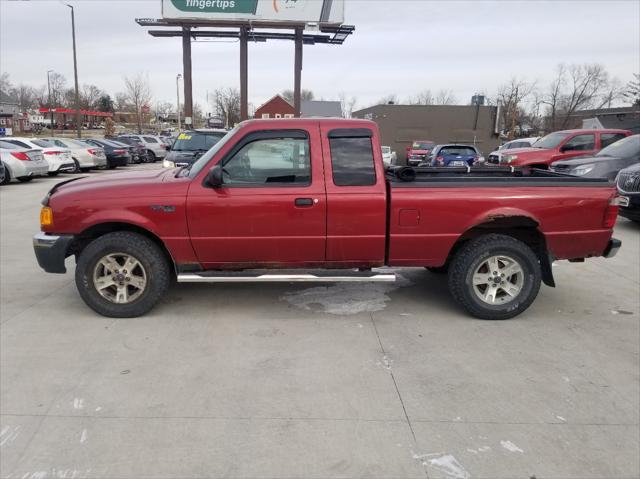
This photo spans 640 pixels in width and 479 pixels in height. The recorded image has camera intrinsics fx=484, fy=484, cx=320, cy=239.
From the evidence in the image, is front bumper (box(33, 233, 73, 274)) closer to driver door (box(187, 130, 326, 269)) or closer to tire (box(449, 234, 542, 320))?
driver door (box(187, 130, 326, 269))

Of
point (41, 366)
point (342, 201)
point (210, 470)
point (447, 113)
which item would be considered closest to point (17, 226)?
point (41, 366)

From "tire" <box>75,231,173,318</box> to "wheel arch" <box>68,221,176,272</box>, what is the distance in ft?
0.25

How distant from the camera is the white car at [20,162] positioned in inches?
610

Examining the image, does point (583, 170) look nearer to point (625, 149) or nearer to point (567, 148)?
point (625, 149)

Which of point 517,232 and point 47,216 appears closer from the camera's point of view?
point 47,216

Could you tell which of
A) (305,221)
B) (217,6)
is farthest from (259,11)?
(305,221)

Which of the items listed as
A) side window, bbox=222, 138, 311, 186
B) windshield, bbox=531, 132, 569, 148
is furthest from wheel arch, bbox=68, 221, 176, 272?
windshield, bbox=531, 132, 569, 148

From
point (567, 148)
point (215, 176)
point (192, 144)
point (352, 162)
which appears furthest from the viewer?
point (567, 148)

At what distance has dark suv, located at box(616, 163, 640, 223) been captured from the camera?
9.09 meters

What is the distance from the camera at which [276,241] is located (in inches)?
179

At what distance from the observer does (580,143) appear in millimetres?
14094

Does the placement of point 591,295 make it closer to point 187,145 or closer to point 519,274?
point 519,274

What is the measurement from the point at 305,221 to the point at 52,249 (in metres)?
2.38

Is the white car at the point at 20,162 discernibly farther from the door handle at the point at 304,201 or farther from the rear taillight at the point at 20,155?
the door handle at the point at 304,201
